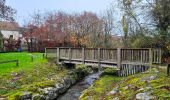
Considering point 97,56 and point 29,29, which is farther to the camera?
point 29,29

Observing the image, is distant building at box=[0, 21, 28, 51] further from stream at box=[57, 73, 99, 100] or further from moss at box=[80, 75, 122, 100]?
moss at box=[80, 75, 122, 100]

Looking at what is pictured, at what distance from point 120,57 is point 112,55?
0.96 metres

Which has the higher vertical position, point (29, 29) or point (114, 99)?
point (29, 29)

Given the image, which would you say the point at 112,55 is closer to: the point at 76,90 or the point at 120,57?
the point at 120,57

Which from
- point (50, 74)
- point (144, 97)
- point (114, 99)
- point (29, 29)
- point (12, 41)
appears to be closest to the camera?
point (144, 97)

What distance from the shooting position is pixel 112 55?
20375 mm

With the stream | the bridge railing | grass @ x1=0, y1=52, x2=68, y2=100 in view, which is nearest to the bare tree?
the bridge railing

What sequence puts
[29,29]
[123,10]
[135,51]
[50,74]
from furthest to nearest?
[29,29] → [123,10] → [50,74] → [135,51]

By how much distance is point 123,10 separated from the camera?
27.5m

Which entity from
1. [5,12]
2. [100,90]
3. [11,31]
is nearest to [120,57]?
[100,90]

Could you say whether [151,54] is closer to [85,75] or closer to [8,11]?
[85,75]

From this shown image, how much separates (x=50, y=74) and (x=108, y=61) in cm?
505

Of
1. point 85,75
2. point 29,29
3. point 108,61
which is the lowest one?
point 85,75

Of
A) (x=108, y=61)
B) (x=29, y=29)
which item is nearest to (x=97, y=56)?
(x=108, y=61)
